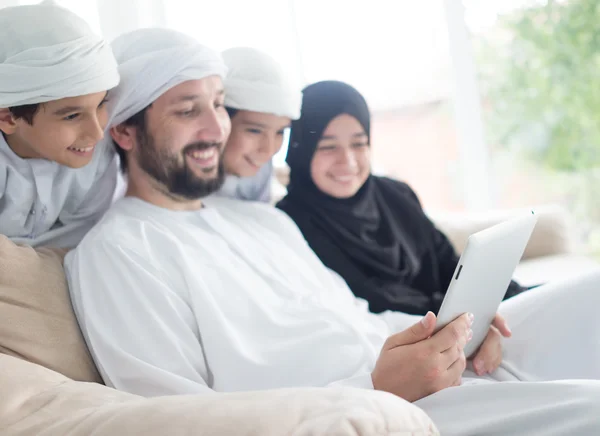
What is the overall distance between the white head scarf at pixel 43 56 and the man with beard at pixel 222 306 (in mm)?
209

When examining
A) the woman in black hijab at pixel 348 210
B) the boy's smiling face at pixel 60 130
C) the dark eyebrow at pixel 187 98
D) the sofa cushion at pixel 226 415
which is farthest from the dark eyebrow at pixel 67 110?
the woman in black hijab at pixel 348 210

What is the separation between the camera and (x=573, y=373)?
1471mm

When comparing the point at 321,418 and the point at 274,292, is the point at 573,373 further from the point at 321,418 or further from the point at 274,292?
the point at 321,418

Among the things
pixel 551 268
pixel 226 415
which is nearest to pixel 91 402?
pixel 226 415

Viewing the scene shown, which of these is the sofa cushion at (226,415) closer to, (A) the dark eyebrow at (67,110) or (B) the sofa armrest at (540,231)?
(A) the dark eyebrow at (67,110)

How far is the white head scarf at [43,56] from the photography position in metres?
1.27

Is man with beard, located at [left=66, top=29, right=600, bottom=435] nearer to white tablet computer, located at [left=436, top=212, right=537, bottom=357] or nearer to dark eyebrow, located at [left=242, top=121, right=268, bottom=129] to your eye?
white tablet computer, located at [left=436, top=212, right=537, bottom=357]

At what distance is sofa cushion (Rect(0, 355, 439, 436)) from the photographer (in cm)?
71

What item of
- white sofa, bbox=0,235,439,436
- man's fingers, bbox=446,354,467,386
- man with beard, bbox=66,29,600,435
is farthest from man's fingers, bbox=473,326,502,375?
white sofa, bbox=0,235,439,436

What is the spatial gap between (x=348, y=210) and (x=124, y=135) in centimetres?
74

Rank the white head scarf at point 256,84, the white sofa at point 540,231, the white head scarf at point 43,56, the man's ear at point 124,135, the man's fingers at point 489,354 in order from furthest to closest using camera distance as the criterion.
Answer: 1. the white sofa at point 540,231
2. the white head scarf at point 256,84
3. the man's ear at point 124,135
4. the man's fingers at point 489,354
5. the white head scarf at point 43,56

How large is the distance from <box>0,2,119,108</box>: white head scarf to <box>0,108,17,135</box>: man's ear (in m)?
0.03

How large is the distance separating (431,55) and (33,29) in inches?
121

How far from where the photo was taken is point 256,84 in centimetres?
178
